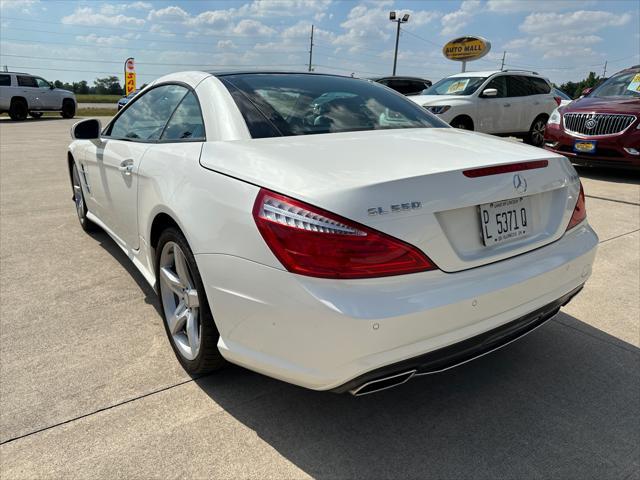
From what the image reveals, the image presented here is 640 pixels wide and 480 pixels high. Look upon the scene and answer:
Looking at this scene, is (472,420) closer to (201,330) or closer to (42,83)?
(201,330)

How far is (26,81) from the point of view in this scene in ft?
70.1

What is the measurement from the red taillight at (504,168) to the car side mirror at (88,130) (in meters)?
2.76

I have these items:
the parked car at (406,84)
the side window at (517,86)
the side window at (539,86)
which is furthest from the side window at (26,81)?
the side window at (539,86)

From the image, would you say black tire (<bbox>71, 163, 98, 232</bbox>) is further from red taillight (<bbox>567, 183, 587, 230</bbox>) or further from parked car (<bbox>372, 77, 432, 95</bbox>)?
parked car (<bbox>372, 77, 432, 95</bbox>)

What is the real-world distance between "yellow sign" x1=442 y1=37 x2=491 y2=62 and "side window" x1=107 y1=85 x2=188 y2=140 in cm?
2700

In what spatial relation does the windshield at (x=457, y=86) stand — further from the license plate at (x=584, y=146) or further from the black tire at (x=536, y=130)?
the license plate at (x=584, y=146)

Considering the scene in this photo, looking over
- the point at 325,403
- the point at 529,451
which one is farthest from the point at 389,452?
the point at 529,451

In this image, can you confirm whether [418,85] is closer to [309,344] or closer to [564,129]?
[564,129]

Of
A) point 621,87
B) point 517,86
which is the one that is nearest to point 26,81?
point 517,86

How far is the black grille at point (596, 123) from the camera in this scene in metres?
7.34

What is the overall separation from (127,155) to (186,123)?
58 cm

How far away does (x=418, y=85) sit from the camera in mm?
19359

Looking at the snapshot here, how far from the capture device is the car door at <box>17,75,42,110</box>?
21.1 metres

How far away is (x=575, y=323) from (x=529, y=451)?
1.36 metres
